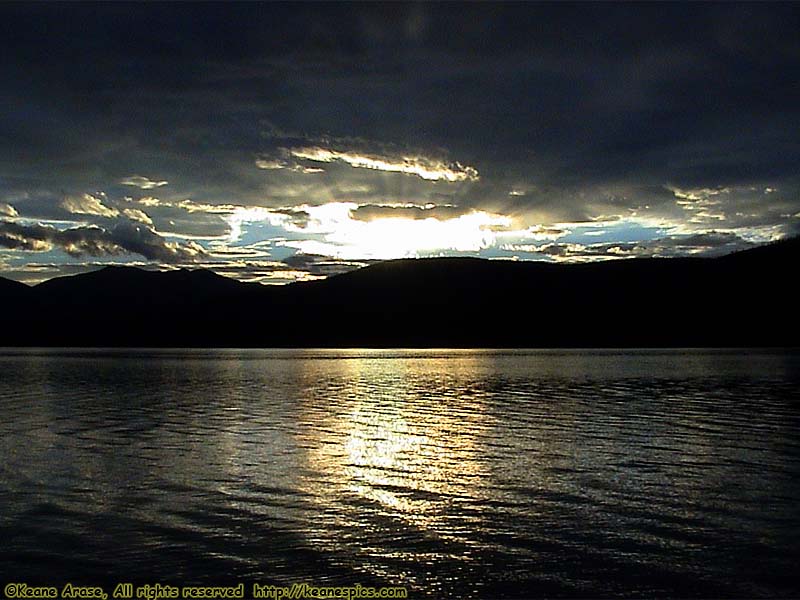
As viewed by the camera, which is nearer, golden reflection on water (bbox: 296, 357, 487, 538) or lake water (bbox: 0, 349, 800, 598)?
lake water (bbox: 0, 349, 800, 598)

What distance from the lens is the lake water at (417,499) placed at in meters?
18.4

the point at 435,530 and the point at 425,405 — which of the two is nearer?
the point at 435,530

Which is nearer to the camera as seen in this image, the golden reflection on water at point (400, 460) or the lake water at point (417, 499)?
the lake water at point (417, 499)

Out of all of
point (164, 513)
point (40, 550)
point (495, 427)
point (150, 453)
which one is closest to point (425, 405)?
point (495, 427)

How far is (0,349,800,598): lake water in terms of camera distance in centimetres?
1839

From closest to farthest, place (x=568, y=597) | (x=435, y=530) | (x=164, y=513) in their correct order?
(x=568, y=597), (x=435, y=530), (x=164, y=513)

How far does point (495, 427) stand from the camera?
45.7m

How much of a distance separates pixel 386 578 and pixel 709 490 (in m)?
14.3

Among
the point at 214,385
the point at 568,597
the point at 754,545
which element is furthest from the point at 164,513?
the point at 214,385

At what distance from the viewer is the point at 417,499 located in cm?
2630

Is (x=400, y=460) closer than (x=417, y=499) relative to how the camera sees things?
No

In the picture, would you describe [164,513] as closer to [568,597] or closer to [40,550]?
[40,550]

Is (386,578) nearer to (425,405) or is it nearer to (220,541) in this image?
(220,541)

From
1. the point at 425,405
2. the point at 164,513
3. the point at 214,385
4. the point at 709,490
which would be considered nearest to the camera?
the point at 164,513
